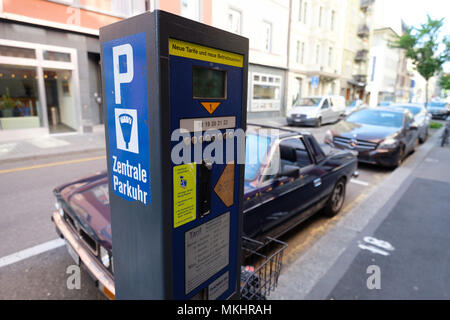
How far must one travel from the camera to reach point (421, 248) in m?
3.64

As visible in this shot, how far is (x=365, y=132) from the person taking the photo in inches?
309

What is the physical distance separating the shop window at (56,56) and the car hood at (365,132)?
1028 cm

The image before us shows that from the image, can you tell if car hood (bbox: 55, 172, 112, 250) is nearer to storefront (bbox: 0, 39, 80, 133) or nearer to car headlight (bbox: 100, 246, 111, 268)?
car headlight (bbox: 100, 246, 111, 268)

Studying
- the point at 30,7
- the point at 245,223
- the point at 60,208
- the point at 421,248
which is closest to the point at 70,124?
the point at 30,7

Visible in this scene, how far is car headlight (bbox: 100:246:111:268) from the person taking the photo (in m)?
2.13

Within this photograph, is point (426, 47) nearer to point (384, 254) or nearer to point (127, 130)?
point (384, 254)

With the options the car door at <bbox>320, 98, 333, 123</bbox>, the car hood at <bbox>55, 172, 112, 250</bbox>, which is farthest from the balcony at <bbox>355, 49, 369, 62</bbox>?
the car hood at <bbox>55, 172, 112, 250</bbox>

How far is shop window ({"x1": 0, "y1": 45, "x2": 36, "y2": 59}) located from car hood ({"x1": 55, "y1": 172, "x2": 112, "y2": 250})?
9772 mm

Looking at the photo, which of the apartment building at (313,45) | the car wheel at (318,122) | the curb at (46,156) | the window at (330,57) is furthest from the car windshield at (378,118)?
the window at (330,57)

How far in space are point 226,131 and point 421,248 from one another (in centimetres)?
359

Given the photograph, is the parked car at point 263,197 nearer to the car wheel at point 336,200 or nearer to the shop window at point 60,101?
the car wheel at point 336,200

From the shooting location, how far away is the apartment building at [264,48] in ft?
58.6

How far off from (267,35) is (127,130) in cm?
2137

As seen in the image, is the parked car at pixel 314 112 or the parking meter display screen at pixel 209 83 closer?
the parking meter display screen at pixel 209 83
